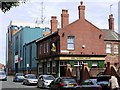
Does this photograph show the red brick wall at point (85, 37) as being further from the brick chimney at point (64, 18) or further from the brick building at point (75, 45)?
the brick chimney at point (64, 18)

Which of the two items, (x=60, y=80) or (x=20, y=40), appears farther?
(x=20, y=40)

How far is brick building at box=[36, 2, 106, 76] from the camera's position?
162ft

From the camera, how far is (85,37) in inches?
2034

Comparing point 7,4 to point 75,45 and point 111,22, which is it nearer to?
point 75,45

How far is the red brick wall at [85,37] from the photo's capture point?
50.5m

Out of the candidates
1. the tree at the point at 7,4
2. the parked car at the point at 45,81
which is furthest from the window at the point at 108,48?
the tree at the point at 7,4

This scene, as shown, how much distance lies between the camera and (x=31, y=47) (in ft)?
238

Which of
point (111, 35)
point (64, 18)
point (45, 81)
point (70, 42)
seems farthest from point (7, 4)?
point (111, 35)

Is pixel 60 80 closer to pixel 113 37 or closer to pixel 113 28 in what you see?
pixel 113 37

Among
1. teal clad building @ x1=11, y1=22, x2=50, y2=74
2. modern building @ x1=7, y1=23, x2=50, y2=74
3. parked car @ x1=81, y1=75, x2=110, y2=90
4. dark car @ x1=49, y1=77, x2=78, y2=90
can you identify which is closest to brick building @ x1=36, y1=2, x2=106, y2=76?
teal clad building @ x1=11, y1=22, x2=50, y2=74

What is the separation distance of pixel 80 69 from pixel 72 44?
7.64 m

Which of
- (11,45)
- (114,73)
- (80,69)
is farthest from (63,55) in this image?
(11,45)

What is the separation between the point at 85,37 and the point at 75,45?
7.50ft

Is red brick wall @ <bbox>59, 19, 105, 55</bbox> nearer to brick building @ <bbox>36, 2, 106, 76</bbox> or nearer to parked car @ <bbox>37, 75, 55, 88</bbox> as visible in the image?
brick building @ <bbox>36, 2, 106, 76</bbox>
